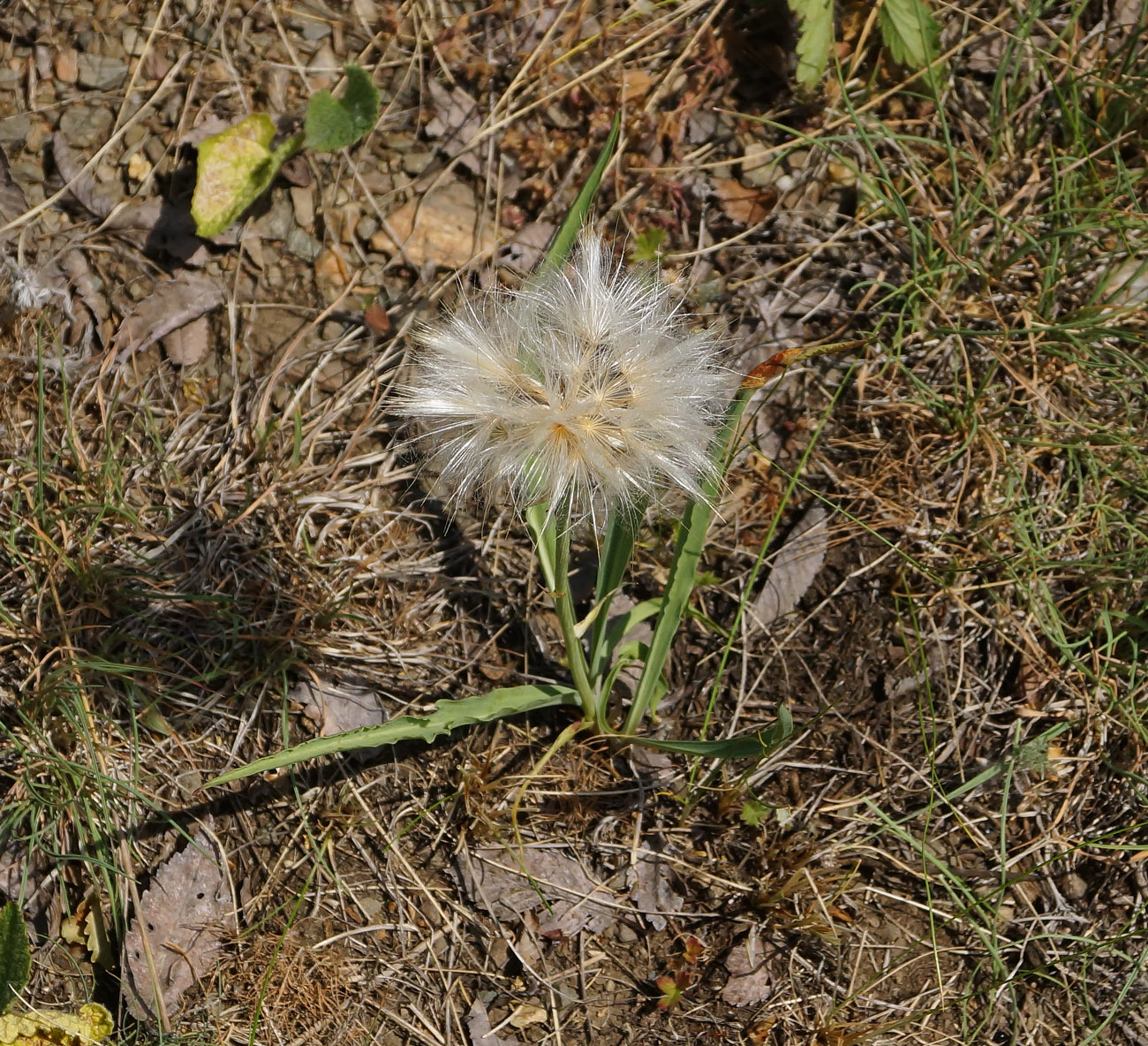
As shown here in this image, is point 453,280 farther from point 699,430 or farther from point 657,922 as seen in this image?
point 657,922

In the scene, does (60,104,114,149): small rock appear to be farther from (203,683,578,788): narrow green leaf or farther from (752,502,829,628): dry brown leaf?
(752,502,829,628): dry brown leaf

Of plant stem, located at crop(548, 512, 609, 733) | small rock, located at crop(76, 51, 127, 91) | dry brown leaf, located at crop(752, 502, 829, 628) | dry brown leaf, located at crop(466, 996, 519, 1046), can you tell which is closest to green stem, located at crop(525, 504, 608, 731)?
plant stem, located at crop(548, 512, 609, 733)

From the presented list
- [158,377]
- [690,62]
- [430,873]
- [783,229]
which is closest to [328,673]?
[430,873]

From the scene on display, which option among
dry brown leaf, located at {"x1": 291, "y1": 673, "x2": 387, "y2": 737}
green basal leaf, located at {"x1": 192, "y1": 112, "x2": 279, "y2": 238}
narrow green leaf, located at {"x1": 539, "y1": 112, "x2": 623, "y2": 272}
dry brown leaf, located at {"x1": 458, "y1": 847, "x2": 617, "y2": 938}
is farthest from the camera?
green basal leaf, located at {"x1": 192, "y1": 112, "x2": 279, "y2": 238}

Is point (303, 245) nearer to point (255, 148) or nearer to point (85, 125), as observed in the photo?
point (255, 148)

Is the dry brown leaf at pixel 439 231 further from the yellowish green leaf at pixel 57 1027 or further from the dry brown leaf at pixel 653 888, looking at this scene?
the yellowish green leaf at pixel 57 1027

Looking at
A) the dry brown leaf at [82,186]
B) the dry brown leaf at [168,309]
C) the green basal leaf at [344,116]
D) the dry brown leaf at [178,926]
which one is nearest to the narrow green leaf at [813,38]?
the green basal leaf at [344,116]
